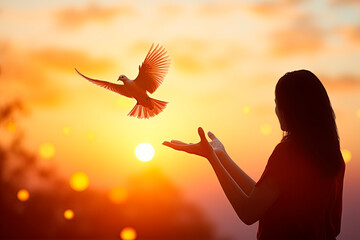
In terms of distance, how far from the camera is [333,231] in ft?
9.23

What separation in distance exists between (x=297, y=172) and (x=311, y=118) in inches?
11.7

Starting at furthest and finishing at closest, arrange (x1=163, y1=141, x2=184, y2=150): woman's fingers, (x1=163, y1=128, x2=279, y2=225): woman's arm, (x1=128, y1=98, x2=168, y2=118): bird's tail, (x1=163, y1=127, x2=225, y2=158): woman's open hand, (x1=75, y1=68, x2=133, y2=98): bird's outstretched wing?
(x1=75, y1=68, x2=133, y2=98): bird's outstretched wing, (x1=128, y1=98, x2=168, y2=118): bird's tail, (x1=163, y1=141, x2=184, y2=150): woman's fingers, (x1=163, y1=127, x2=225, y2=158): woman's open hand, (x1=163, y1=128, x2=279, y2=225): woman's arm

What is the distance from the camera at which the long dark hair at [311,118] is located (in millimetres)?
2660

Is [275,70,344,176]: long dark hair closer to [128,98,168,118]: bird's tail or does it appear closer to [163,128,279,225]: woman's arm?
[163,128,279,225]: woman's arm

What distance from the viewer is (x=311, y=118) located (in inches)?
105

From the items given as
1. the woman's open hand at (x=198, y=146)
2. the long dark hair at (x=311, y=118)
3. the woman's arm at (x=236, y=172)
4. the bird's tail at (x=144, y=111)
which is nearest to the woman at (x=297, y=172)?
the long dark hair at (x=311, y=118)

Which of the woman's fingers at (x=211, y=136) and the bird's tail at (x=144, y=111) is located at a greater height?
the bird's tail at (x=144, y=111)

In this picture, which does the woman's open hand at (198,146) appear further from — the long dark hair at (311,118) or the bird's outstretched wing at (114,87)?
the bird's outstretched wing at (114,87)

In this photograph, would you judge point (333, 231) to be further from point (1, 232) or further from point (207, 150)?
point (1, 232)

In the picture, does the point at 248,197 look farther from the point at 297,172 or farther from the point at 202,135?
the point at 202,135

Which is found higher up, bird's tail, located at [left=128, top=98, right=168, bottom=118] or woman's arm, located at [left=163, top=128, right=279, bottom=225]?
bird's tail, located at [left=128, top=98, right=168, bottom=118]

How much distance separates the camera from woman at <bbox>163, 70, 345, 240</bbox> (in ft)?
8.70

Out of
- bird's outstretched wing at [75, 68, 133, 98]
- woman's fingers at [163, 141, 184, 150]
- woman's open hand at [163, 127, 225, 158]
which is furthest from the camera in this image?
bird's outstretched wing at [75, 68, 133, 98]

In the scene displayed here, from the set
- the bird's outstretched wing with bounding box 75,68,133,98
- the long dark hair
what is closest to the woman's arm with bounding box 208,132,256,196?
the long dark hair
